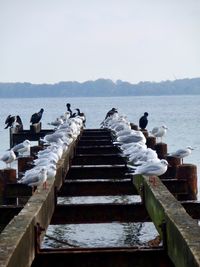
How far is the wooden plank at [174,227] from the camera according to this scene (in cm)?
637

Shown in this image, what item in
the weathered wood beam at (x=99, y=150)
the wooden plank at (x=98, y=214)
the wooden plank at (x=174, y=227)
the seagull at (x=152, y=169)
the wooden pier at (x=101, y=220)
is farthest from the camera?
the weathered wood beam at (x=99, y=150)

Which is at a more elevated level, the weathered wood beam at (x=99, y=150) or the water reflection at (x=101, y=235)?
the weathered wood beam at (x=99, y=150)

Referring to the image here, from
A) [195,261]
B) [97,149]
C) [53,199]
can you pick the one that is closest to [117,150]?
[97,149]

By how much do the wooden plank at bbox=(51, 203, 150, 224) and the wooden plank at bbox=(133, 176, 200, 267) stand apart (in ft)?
0.74

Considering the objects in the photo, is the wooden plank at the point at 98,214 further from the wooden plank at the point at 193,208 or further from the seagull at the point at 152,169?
the seagull at the point at 152,169

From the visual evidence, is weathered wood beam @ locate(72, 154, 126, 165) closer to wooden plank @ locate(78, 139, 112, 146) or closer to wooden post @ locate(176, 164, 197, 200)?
wooden post @ locate(176, 164, 197, 200)

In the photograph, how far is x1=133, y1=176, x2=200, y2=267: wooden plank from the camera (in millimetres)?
6367

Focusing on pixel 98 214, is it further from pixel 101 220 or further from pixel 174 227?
pixel 174 227

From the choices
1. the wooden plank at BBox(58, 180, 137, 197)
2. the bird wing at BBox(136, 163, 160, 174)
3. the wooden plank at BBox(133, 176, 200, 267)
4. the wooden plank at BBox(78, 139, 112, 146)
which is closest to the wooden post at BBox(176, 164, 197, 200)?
the wooden plank at BBox(58, 180, 137, 197)

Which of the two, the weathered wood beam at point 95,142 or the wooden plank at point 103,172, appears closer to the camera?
the wooden plank at point 103,172

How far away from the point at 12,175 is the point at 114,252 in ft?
27.6

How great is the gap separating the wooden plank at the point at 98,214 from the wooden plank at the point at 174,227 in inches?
8.9

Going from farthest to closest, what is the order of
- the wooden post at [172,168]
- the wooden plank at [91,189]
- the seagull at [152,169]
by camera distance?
1. the wooden post at [172,168]
2. the wooden plank at [91,189]
3. the seagull at [152,169]

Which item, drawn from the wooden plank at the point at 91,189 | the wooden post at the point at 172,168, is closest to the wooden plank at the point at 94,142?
the wooden post at the point at 172,168
